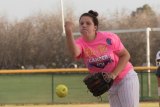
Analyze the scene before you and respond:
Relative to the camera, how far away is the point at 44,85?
16.8 m

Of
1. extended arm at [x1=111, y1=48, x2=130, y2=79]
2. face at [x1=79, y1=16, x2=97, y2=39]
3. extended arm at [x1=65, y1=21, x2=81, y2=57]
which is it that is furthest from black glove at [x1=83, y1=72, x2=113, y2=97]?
face at [x1=79, y1=16, x2=97, y2=39]

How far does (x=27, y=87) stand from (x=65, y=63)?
69.4 feet

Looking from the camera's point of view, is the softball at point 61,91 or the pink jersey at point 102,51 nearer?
the pink jersey at point 102,51

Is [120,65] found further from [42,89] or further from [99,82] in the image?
[42,89]

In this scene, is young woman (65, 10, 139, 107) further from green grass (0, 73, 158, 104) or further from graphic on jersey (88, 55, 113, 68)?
green grass (0, 73, 158, 104)

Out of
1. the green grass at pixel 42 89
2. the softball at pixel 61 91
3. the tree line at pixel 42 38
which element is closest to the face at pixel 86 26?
the softball at pixel 61 91

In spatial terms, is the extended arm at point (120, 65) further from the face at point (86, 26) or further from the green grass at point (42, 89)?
the green grass at point (42, 89)

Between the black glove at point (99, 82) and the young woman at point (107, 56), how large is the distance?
0.08 metres

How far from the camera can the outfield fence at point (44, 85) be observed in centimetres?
1633

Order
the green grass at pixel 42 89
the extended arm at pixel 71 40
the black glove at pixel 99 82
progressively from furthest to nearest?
the green grass at pixel 42 89 → the black glove at pixel 99 82 → the extended arm at pixel 71 40

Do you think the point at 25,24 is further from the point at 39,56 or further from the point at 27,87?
the point at 27,87

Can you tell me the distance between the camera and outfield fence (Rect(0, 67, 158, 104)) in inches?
643

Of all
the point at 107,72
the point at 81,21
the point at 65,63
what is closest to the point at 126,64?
the point at 107,72

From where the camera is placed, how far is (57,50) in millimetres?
39625
